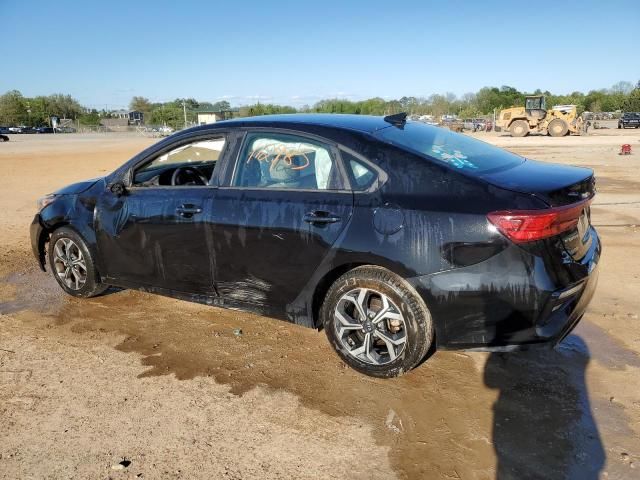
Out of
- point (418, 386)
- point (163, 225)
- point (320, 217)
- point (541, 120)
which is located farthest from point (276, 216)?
point (541, 120)

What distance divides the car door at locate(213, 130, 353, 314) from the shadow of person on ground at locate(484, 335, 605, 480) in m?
1.44

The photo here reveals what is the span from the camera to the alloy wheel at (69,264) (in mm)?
4953

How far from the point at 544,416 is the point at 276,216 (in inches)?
80.3

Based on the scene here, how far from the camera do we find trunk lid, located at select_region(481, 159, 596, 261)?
308cm

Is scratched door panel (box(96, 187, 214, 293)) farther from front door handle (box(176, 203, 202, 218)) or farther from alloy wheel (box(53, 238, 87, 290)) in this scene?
alloy wheel (box(53, 238, 87, 290))

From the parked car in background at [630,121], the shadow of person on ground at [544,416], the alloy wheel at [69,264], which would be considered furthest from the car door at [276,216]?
the parked car in background at [630,121]

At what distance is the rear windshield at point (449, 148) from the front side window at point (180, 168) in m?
Result: 1.55

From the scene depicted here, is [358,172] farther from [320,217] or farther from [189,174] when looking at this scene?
[189,174]

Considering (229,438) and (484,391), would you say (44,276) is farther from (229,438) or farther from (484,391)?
(484,391)

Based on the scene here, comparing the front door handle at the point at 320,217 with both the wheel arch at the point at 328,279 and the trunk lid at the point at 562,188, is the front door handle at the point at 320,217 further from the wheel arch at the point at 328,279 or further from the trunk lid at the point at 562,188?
the trunk lid at the point at 562,188

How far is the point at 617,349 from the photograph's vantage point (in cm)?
390

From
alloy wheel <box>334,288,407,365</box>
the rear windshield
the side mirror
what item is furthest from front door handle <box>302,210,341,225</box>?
the side mirror

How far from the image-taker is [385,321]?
344 centimetres

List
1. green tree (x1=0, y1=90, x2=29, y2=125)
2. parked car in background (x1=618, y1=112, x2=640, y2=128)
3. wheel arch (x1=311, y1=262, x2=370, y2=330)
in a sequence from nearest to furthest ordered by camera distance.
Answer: wheel arch (x1=311, y1=262, x2=370, y2=330)
parked car in background (x1=618, y1=112, x2=640, y2=128)
green tree (x1=0, y1=90, x2=29, y2=125)
